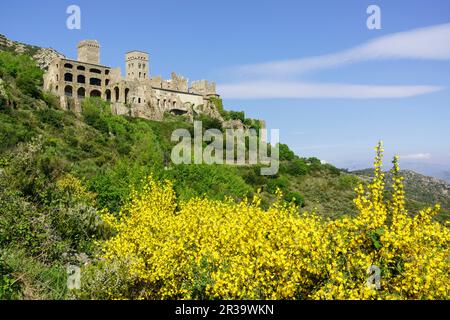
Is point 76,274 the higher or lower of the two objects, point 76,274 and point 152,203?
the lower

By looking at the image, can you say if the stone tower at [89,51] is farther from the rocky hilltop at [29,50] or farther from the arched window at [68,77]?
the rocky hilltop at [29,50]

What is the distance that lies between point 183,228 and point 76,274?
11.6ft

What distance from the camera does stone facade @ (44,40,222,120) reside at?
73.3m

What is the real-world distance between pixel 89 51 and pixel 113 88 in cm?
1188

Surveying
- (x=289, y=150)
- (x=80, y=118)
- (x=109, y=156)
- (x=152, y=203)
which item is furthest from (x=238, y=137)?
(x=152, y=203)

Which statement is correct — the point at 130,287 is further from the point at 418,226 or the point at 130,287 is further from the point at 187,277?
the point at 418,226

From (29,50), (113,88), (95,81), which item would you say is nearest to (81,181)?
(113,88)

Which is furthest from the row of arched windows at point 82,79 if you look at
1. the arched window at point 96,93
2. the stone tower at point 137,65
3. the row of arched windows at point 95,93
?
the stone tower at point 137,65

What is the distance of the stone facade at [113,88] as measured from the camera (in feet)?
241

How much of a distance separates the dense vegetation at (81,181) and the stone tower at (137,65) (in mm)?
19466

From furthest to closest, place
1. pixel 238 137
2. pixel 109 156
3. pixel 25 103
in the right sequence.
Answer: pixel 238 137 → pixel 25 103 → pixel 109 156

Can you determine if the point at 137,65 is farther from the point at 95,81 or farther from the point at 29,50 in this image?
the point at 29,50

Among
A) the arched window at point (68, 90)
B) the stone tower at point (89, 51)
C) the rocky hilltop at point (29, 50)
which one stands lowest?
the arched window at point (68, 90)
